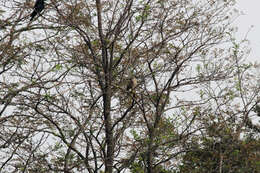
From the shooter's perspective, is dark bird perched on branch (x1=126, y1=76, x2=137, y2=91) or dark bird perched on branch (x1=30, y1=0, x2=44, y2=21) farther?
dark bird perched on branch (x1=126, y1=76, x2=137, y2=91)

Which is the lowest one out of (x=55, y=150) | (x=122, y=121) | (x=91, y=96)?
(x=55, y=150)

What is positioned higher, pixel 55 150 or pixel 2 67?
pixel 2 67

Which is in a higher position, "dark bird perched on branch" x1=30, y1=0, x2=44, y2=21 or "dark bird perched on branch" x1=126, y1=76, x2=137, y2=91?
"dark bird perched on branch" x1=30, y1=0, x2=44, y2=21

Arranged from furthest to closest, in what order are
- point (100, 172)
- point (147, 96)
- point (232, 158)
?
point (232, 158) < point (147, 96) < point (100, 172)

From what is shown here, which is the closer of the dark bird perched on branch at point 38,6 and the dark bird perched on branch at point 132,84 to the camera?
the dark bird perched on branch at point 38,6

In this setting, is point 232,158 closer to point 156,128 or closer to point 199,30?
point 156,128

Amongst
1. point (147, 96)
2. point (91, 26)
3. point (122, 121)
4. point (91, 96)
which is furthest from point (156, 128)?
point (91, 26)

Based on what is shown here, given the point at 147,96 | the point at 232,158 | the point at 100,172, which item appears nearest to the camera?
the point at 100,172

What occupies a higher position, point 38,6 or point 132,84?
point 38,6

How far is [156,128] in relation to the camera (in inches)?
324

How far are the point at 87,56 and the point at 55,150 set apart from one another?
2260 mm

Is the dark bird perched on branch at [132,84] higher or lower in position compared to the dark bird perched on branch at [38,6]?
lower

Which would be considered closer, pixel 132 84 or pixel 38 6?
pixel 38 6

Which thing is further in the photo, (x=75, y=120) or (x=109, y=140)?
(x=109, y=140)
